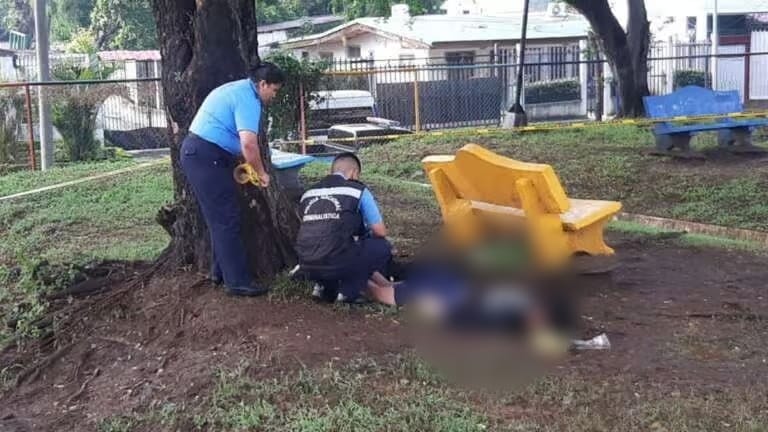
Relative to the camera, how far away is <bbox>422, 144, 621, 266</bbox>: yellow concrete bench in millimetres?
6613

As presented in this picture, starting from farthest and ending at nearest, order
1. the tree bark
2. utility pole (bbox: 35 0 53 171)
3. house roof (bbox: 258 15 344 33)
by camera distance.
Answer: house roof (bbox: 258 15 344 33)
the tree bark
utility pole (bbox: 35 0 53 171)

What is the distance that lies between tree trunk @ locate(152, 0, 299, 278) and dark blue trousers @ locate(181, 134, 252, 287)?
0.90 ft

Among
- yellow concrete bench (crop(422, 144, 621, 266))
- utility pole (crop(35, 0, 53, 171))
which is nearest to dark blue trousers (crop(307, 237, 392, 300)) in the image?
yellow concrete bench (crop(422, 144, 621, 266))

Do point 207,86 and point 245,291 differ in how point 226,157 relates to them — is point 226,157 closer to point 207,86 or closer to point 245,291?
point 207,86

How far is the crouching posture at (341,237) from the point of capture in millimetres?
5973

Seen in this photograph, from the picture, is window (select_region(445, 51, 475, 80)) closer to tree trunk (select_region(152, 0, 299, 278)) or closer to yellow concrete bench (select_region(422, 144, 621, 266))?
yellow concrete bench (select_region(422, 144, 621, 266))

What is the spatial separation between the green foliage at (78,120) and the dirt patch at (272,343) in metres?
12.3

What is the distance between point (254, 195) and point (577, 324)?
85.6 inches

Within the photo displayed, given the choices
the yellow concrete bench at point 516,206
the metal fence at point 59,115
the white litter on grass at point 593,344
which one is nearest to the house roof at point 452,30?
the metal fence at point 59,115

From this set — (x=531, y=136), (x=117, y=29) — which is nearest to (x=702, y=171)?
(x=531, y=136)

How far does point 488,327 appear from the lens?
5879 millimetres

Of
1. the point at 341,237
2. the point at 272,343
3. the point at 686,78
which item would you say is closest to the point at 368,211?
the point at 341,237

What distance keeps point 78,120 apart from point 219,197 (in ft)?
43.0

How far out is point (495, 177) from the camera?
7.06 metres
